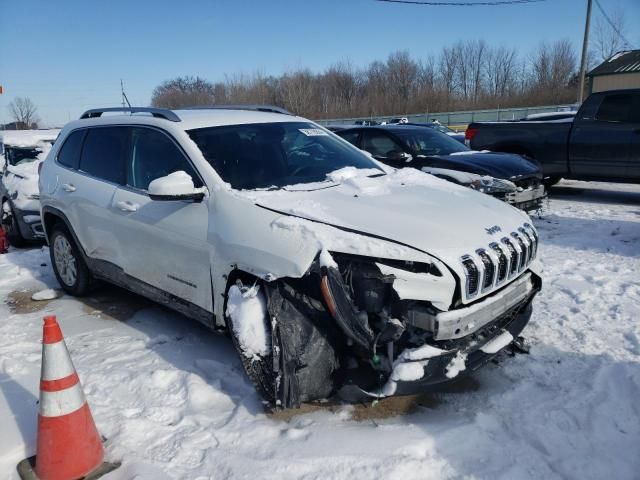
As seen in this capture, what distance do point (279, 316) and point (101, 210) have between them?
2287 mm

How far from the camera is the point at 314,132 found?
4422mm

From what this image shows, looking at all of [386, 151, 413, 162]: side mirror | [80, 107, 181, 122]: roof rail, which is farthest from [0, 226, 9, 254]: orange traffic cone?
[386, 151, 413, 162]: side mirror

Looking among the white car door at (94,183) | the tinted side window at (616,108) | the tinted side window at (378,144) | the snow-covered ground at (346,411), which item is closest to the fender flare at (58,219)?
the white car door at (94,183)

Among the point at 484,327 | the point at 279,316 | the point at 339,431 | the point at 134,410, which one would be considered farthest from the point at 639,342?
the point at 134,410

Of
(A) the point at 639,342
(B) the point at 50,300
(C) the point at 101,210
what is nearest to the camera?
(A) the point at 639,342

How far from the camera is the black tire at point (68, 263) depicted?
4938 millimetres

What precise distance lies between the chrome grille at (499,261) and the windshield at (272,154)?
137 cm

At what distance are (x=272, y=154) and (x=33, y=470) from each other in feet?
8.06

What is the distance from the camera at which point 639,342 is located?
370 centimetres

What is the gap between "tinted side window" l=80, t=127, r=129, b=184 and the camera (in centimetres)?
429

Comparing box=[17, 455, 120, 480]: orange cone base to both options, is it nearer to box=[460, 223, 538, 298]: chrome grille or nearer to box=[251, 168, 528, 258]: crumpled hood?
box=[251, 168, 528, 258]: crumpled hood

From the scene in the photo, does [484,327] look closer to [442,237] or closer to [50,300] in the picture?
[442,237]

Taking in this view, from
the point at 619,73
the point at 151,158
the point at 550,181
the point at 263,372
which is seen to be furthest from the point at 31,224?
the point at 619,73

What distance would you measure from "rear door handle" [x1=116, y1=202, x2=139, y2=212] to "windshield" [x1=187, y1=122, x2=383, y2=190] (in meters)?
0.72
